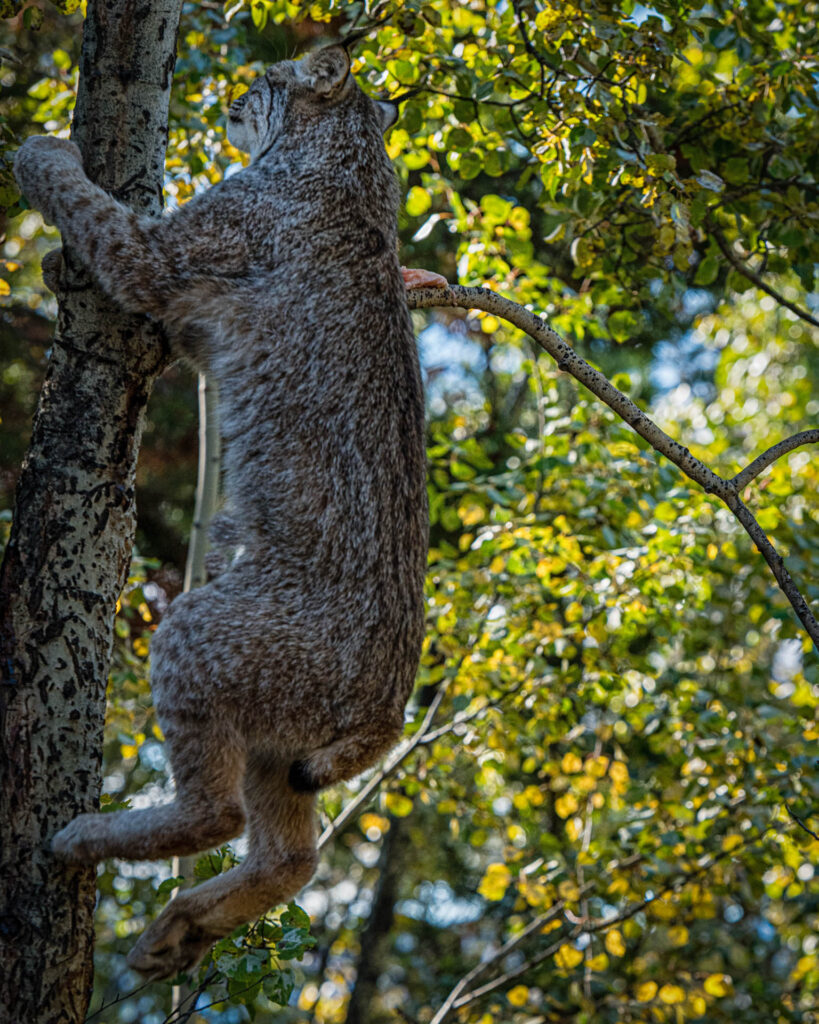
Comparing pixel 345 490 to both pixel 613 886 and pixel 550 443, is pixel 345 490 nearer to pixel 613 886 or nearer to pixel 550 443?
pixel 550 443

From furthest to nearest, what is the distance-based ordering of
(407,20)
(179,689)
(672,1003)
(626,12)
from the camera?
(672,1003) → (626,12) → (407,20) → (179,689)

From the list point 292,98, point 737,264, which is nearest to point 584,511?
point 737,264

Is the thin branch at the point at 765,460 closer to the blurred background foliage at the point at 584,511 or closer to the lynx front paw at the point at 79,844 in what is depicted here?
the blurred background foliage at the point at 584,511

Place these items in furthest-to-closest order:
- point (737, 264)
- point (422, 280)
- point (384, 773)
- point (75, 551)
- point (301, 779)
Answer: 1. point (384, 773)
2. point (737, 264)
3. point (422, 280)
4. point (301, 779)
5. point (75, 551)

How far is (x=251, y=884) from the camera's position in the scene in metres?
3.09

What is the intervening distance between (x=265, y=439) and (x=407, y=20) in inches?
68.9

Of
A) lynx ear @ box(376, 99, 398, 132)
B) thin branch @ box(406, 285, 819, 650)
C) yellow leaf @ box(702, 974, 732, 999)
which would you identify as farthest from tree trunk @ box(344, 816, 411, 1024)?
thin branch @ box(406, 285, 819, 650)

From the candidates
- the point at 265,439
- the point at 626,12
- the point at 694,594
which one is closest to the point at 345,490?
the point at 265,439

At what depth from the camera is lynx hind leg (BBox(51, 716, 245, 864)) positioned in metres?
2.80

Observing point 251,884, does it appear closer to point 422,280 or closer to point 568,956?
point 422,280

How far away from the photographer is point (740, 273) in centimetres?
475

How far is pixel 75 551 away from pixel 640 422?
169 cm

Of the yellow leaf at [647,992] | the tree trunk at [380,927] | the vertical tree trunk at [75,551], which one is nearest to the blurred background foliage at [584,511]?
the yellow leaf at [647,992]

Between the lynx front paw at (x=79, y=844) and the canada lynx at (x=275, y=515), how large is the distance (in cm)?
5
